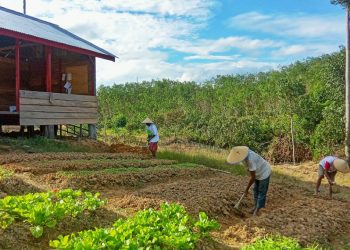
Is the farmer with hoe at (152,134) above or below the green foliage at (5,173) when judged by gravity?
above

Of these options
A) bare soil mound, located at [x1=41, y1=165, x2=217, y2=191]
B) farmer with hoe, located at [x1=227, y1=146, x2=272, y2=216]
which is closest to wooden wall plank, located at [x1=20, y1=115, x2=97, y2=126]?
bare soil mound, located at [x1=41, y1=165, x2=217, y2=191]

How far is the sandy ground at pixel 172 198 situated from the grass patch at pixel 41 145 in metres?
1.28

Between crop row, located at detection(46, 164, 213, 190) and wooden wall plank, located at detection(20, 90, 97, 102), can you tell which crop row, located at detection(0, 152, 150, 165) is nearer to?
crop row, located at detection(46, 164, 213, 190)

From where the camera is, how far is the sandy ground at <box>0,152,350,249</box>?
5.81 m

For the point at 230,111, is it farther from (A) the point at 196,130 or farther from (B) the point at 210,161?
(B) the point at 210,161

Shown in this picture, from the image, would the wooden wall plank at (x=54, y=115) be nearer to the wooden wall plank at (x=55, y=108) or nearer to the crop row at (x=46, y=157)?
the wooden wall plank at (x=55, y=108)

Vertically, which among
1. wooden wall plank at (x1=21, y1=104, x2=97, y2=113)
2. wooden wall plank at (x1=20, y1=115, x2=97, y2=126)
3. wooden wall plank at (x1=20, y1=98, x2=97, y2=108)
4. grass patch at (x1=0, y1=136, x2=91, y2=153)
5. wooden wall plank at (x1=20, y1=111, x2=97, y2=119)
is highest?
wooden wall plank at (x1=20, y1=98, x2=97, y2=108)

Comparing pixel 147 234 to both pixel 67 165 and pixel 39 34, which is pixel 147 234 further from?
pixel 39 34

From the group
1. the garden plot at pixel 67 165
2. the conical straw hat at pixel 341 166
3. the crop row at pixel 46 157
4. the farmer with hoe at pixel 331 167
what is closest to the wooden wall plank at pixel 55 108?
the crop row at pixel 46 157

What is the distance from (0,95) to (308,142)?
15.0 meters

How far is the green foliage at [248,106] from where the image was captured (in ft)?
63.3

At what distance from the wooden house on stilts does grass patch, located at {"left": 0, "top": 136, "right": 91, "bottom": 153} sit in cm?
63

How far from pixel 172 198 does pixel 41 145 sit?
22.2 feet

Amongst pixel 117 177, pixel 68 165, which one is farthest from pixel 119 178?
pixel 68 165
